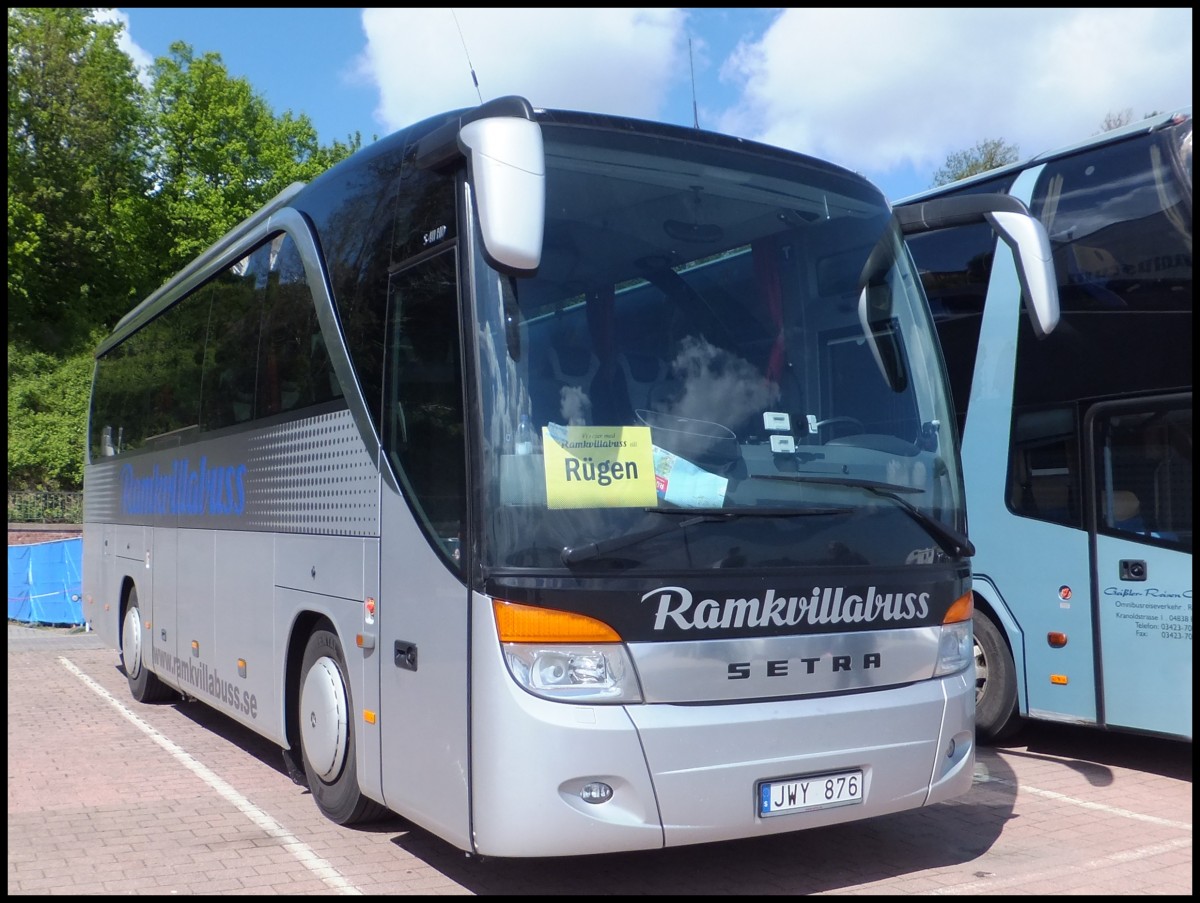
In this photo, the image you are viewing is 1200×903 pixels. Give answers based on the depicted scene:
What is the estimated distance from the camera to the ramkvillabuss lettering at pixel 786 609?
4750 millimetres

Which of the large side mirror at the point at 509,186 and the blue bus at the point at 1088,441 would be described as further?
the blue bus at the point at 1088,441

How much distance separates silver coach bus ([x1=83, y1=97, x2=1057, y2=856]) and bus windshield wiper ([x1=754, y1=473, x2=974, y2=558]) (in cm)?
2

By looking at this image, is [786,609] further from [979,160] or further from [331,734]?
[979,160]

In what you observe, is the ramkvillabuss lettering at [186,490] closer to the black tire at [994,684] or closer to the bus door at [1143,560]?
the black tire at [994,684]

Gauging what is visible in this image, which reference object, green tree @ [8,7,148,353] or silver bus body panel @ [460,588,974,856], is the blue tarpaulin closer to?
silver bus body panel @ [460,588,974,856]

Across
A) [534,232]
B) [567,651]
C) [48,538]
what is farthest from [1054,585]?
[48,538]

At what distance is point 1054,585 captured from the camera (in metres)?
7.98

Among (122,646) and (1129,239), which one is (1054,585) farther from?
(122,646)

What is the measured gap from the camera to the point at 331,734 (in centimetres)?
610

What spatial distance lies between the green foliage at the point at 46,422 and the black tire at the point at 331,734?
97.2 ft

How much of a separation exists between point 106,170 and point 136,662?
36032mm

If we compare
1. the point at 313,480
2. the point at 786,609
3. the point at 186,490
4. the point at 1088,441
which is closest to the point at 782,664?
the point at 786,609

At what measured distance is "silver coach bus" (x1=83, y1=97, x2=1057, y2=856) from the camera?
15.2 feet

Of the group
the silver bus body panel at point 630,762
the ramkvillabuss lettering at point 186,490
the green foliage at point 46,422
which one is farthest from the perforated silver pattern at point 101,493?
the green foliage at point 46,422
